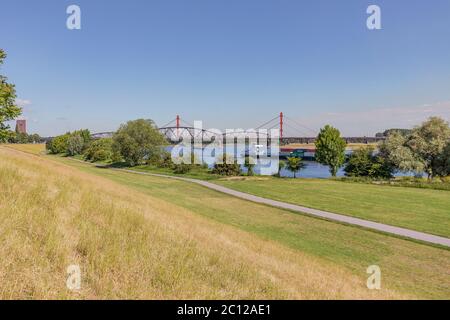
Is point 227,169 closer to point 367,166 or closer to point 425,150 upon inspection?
point 367,166

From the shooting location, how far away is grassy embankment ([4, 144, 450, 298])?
251 inches

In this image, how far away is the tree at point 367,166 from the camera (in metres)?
42.8

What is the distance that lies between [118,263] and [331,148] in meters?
50.7

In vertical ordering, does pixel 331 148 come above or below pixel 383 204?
above

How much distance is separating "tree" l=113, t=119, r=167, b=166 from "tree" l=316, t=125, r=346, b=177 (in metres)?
35.1

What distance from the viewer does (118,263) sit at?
15.9 feet

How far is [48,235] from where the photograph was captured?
16.7 feet

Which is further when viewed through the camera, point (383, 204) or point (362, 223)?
point (383, 204)

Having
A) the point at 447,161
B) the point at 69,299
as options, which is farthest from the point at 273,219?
the point at 447,161

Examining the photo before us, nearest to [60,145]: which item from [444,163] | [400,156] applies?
[400,156]

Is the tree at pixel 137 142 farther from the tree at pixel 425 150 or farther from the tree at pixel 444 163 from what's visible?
the tree at pixel 444 163

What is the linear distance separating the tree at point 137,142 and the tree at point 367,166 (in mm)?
40468

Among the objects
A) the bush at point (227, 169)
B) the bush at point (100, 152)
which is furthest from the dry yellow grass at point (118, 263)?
the bush at point (100, 152)
